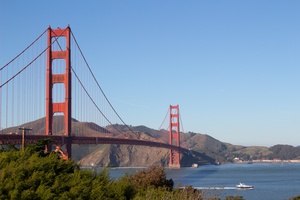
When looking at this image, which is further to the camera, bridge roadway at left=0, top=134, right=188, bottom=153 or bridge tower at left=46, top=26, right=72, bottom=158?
bridge tower at left=46, top=26, right=72, bottom=158

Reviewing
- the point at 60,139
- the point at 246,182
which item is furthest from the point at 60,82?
the point at 246,182

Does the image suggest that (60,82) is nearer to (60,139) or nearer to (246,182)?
(60,139)

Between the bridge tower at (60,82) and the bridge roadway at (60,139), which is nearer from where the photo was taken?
the bridge roadway at (60,139)

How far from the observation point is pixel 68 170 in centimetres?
1380

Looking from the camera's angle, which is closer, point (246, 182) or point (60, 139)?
point (60, 139)

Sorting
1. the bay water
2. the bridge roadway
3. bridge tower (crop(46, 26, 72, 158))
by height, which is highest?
bridge tower (crop(46, 26, 72, 158))

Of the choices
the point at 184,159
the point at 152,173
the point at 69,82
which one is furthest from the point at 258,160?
the point at 152,173

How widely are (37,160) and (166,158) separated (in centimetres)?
11730

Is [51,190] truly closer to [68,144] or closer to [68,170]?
[68,170]

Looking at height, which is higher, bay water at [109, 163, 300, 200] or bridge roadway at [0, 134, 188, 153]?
bridge roadway at [0, 134, 188, 153]

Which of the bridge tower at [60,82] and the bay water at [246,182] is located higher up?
the bridge tower at [60,82]

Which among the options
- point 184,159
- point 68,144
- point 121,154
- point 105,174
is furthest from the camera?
point 121,154

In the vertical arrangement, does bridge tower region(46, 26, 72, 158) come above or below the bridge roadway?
above

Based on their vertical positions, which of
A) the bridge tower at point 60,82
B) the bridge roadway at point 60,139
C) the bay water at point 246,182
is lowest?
the bay water at point 246,182
